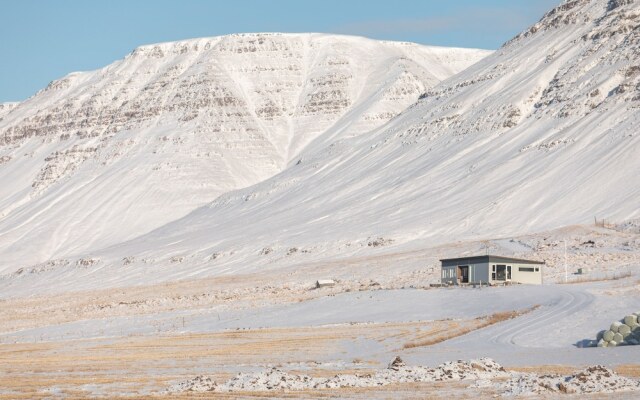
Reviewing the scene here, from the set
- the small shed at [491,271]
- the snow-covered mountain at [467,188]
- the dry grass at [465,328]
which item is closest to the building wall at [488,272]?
the small shed at [491,271]

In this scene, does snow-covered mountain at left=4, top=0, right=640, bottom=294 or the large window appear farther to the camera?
snow-covered mountain at left=4, top=0, right=640, bottom=294

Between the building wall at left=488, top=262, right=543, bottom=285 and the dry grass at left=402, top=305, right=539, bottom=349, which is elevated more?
the building wall at left=488, top=262, right=543, bottom=285

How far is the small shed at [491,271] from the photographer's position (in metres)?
85.5

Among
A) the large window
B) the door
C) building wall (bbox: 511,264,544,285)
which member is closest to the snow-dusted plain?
building wall (bbox: 511,264,544,285)

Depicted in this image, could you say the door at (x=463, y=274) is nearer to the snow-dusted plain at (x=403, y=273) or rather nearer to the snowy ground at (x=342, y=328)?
the snow-dusted plain at (x=403, y=273)

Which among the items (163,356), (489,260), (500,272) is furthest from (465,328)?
(500,272)

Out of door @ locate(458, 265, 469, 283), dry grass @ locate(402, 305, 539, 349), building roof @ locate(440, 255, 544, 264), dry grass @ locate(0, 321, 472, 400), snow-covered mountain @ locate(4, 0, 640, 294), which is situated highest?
snow-covered mountain @ locate(4, 0, 640, 294)

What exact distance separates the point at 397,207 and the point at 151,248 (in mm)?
39465

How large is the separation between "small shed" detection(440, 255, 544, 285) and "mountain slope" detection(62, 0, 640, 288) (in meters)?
48.8

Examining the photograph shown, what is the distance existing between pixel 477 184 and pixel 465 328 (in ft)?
350

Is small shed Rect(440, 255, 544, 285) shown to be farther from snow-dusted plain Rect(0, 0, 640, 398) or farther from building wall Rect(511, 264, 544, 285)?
snow-dusted plain Rect(0, 0, 640, 398)

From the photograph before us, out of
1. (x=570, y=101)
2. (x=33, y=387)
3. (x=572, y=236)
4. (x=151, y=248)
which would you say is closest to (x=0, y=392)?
(x=33, y=387)

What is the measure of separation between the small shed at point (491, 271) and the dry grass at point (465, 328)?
64.5 feet

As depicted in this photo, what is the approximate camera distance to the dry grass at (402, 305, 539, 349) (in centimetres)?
5384
